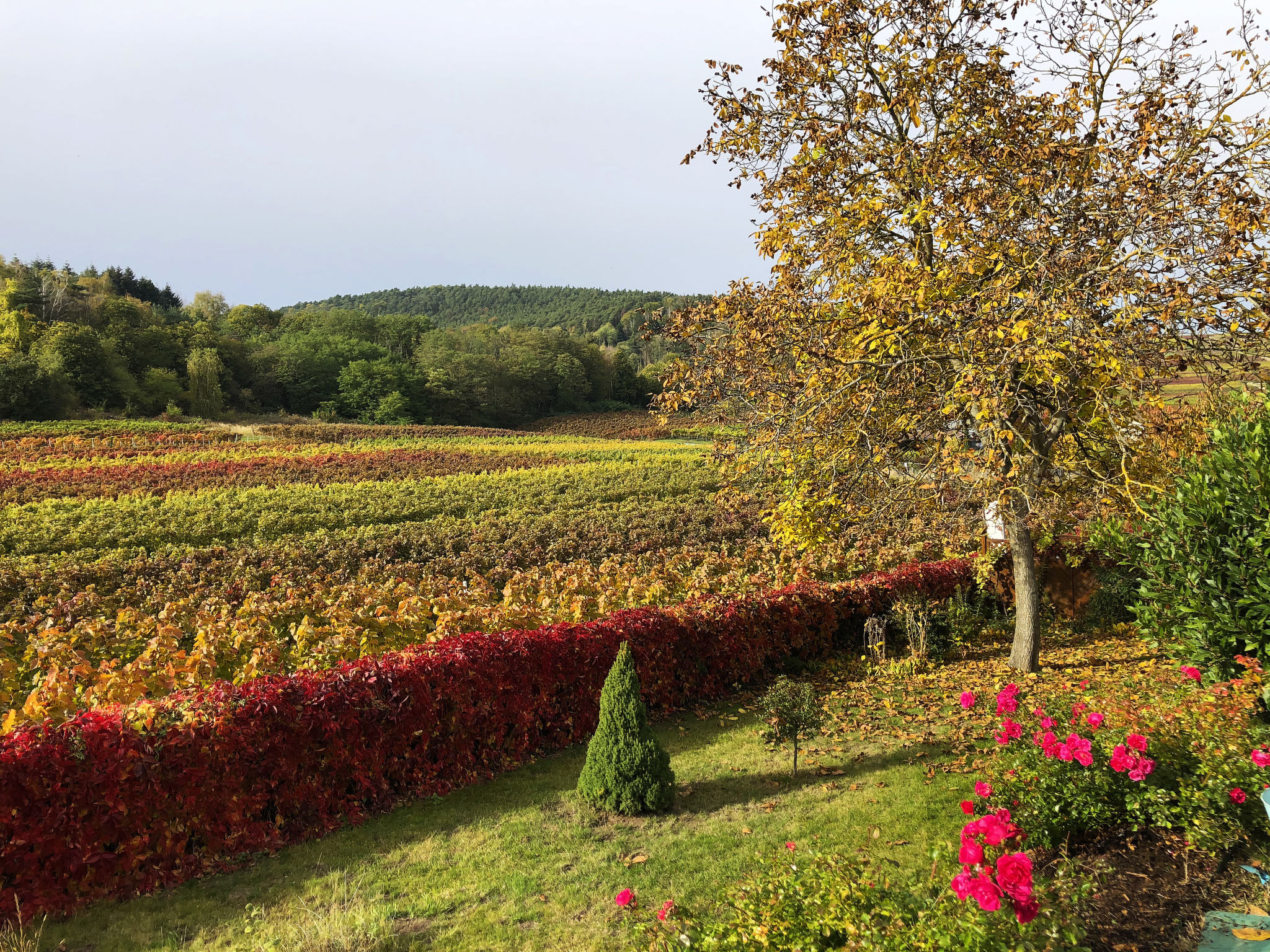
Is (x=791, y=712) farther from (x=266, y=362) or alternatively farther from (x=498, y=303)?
(x=498, y=303)

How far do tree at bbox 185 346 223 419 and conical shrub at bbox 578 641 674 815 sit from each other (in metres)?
55.7

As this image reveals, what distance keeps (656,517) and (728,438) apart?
10.2m

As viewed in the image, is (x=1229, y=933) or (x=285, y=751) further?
(x=285, y=751)

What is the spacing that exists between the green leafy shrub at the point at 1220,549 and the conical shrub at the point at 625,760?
178 inches

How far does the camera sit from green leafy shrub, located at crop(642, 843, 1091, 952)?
8.24 feet

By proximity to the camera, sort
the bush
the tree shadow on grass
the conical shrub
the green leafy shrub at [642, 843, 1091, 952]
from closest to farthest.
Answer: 1. the green leafy shrub at [642, 843, 1091, 952]
2. the bush
3. the conical shrub
4. the tree shadow on grass

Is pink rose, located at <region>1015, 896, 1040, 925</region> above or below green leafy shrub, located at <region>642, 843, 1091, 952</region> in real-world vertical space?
above

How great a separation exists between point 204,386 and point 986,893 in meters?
60.8

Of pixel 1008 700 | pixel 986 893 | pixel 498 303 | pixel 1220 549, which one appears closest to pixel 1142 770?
pixel 1008 700

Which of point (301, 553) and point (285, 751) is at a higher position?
point (285, 751)

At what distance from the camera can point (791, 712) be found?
6.05m

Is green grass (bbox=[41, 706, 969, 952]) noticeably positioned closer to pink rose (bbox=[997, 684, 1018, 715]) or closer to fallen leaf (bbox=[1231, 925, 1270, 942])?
pink rose (bbox=[997, 684, 1018, 715])

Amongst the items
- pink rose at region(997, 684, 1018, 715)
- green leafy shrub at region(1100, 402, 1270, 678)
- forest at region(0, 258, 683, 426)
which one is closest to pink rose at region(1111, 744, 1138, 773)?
pink rose at region(997, 684, 1018, 715)

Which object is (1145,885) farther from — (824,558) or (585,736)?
(824,558)
